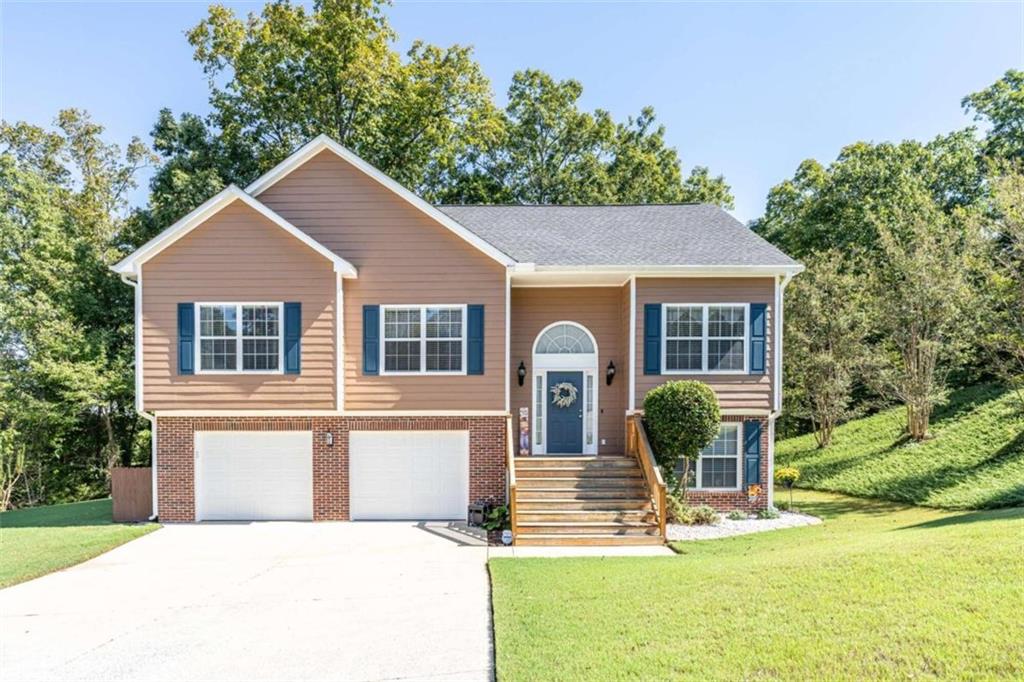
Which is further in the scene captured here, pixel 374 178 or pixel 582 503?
pixel 374 178

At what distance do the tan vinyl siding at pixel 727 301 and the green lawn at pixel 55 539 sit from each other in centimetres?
1062

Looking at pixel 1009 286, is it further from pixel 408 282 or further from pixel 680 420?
pixel 408 282

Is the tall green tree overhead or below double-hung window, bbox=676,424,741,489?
overhead

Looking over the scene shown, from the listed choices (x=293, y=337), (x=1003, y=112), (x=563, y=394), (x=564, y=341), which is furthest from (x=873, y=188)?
(x=293, y=337)

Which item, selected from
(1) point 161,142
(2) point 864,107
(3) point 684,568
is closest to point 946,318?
(2) point 864,107

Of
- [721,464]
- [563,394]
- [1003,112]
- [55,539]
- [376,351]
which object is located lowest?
[55,539]

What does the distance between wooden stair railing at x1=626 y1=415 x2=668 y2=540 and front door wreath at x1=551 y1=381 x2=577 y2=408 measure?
4.62 feet

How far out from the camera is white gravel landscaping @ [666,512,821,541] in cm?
1098

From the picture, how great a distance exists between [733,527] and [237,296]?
1102 cm

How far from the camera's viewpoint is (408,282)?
12672mm

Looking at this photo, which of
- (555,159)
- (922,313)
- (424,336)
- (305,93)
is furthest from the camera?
(555,159)

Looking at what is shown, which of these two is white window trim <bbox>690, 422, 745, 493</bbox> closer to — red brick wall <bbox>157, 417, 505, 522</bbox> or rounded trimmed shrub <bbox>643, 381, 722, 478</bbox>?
rounded trimmed shrub <bbox>643, 381, 722, 478</bbox>

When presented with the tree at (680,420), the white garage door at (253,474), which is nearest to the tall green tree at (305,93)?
the white garage door at (253,474)

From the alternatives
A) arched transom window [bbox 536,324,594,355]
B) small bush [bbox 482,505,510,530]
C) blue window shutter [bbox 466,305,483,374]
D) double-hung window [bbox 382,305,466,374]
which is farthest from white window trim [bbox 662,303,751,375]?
small bush [bbox 482,505,510,530]
